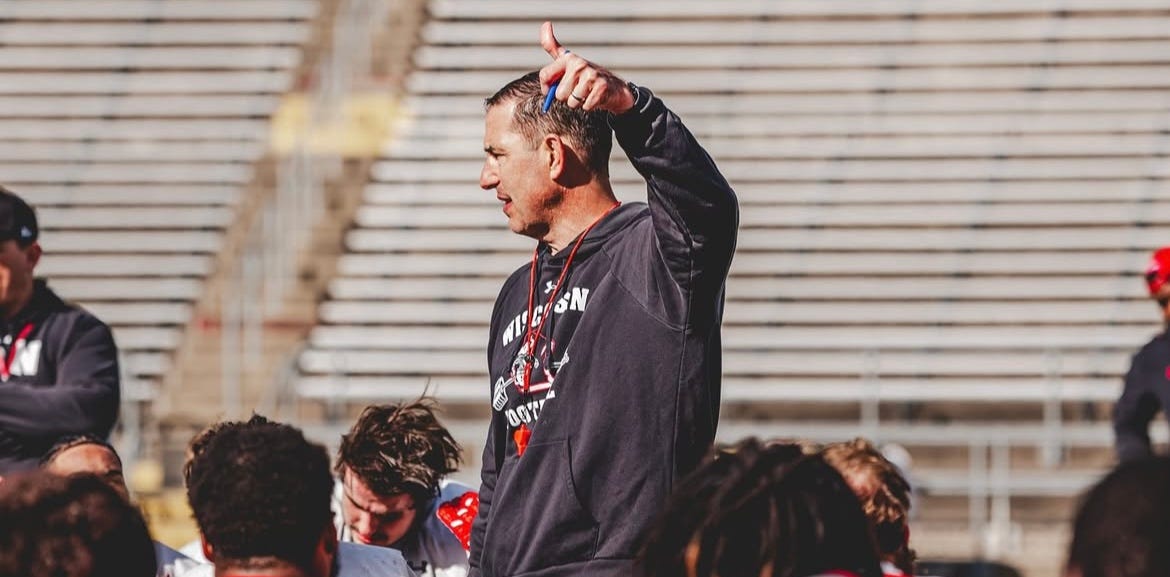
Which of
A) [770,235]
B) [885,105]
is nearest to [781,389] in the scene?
[770,235]

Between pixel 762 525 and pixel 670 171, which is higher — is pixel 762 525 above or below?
below

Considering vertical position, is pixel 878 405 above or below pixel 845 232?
below

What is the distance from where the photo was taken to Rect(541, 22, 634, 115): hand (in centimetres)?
321

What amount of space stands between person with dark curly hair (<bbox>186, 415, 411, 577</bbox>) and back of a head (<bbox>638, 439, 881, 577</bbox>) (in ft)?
2.07

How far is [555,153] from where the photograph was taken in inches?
144

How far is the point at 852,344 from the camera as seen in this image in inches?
470

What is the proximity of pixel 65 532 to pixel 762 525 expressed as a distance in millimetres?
905

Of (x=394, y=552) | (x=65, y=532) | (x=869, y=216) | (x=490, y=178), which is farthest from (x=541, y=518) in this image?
(x=869, y=216)

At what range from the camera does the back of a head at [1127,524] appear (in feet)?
6.59

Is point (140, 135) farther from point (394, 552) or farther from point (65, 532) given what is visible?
point (65, 532)

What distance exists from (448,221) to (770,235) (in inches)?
89.2

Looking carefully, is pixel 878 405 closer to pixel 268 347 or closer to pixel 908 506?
pixel 268 347

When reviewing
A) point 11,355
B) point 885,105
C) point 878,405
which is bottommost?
point 878,405

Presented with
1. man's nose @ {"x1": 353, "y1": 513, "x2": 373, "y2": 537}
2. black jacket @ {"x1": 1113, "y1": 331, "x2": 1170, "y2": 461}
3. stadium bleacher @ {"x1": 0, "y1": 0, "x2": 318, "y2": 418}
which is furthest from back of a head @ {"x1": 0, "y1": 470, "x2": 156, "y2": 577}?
stadium bleacher @ {"x1": 0, "y1": 0, "x2": 318, "y2": 418}
